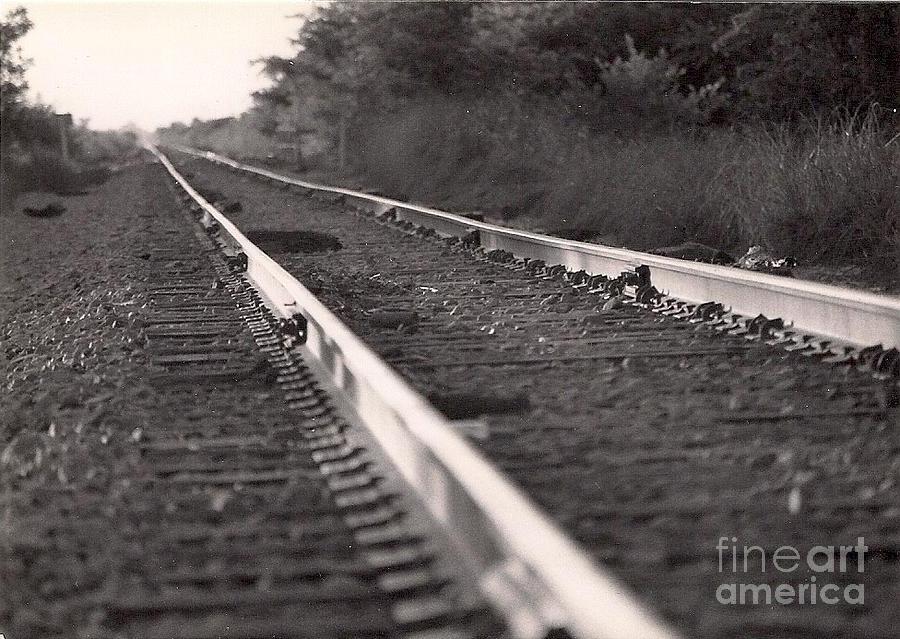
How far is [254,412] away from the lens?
467 centimetres

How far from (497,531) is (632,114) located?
2160cm

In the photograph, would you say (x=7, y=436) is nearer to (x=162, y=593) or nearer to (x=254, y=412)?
(x=254, y=412)

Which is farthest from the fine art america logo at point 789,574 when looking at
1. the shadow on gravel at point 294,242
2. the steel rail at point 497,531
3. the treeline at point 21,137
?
the treeline at point 21,137

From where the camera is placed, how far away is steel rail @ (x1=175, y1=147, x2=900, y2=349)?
17.9 ft

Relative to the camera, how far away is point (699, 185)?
12.5 metres

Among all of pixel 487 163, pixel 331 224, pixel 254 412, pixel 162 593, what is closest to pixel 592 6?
pixel 487 163

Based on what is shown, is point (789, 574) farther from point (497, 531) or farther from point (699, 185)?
point (699, 185)

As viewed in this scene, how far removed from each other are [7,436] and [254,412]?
97cm

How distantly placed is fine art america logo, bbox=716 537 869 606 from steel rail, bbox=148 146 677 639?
29 cm

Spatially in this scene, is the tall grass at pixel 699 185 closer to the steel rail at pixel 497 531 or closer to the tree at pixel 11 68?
the steel rail at pixel 497 531

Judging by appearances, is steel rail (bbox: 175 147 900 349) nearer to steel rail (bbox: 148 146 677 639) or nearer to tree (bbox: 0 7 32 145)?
steel rail (bbox: 148 146 677 639)

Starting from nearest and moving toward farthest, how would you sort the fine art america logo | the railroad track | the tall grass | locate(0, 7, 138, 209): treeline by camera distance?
1. the railroad track
2. the fine art america logo
3. the tall grass
4. locate(0, 7, 138, 209): treeline

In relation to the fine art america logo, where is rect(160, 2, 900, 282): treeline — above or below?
above

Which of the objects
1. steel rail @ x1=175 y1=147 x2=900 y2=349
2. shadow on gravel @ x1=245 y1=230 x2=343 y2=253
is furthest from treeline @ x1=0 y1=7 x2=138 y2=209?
steel rail @ x1=175 y1=147 x2=900 y2=349
